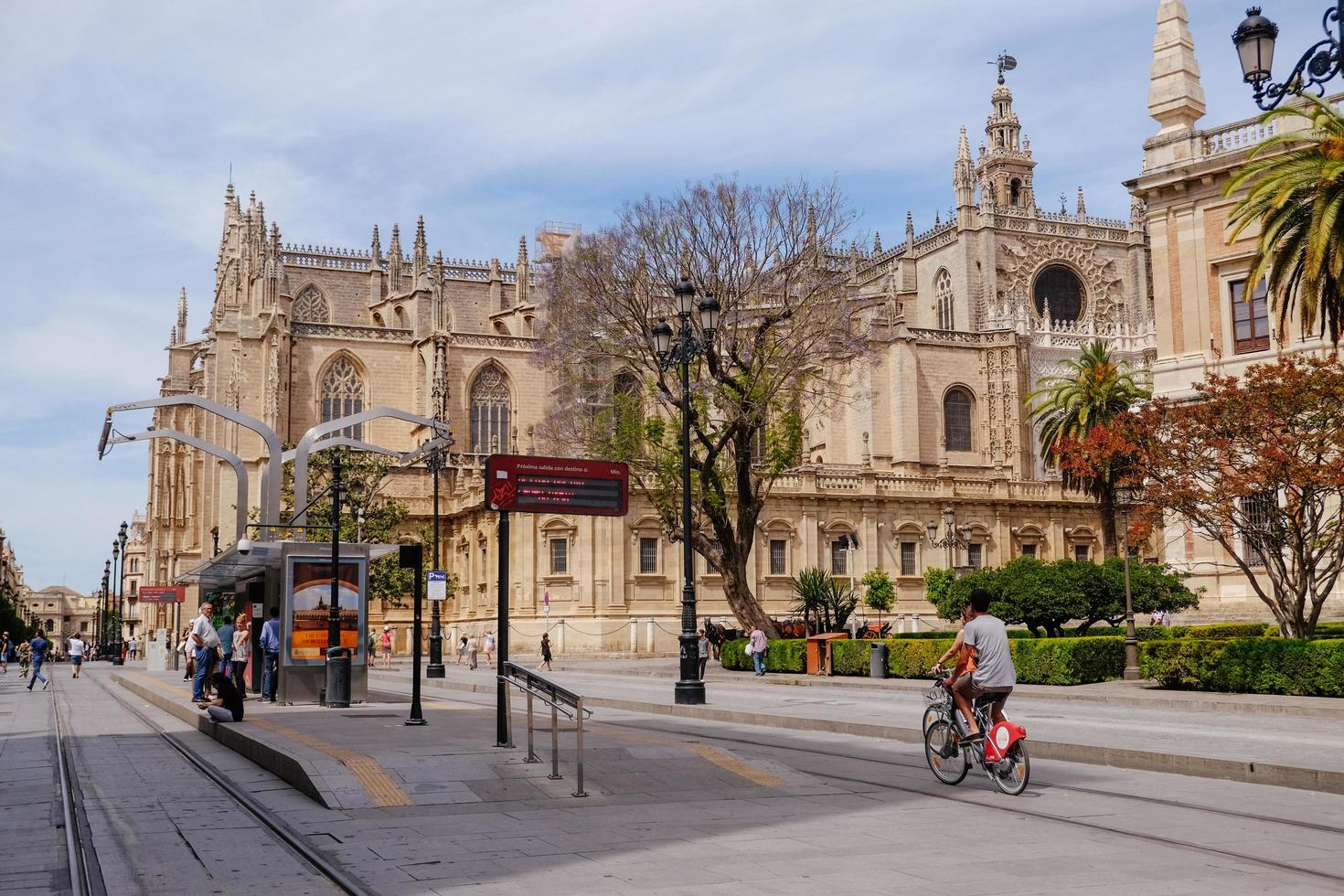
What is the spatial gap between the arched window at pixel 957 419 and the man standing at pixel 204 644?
48.3 metres

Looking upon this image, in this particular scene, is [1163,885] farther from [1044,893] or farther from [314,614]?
[314,614]

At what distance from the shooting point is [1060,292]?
7194 cm

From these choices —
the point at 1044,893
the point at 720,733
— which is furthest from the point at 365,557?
the point at 1044,893

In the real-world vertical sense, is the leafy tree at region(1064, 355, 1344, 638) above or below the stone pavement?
above

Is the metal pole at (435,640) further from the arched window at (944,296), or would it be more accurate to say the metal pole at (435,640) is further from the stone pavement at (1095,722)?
the arched window at (944,296)

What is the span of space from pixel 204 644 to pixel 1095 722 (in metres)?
11.5

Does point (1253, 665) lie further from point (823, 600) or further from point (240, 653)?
point (823, 600)

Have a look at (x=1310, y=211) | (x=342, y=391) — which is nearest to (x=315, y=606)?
(x=1310, y=211)

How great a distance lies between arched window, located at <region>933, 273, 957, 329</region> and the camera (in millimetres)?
71812

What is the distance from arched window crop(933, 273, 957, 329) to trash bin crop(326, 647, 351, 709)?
56645 millimetres

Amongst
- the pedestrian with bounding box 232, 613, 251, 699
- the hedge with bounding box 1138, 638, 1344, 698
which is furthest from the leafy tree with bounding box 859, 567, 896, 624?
the pedestrian with bounding box 232, 613, 251, 699

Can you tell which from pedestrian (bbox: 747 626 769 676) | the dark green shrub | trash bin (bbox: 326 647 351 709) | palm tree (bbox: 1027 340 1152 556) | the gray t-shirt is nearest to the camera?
the gray t-shirt

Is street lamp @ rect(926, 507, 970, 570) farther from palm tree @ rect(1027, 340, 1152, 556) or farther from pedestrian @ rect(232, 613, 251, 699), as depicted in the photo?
pedestrian @ rect(232, 613, 251, 699)

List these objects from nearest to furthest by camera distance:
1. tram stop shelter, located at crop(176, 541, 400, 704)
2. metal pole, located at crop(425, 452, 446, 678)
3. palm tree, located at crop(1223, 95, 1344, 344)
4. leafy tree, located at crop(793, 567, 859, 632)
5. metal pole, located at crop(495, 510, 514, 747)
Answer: metal pole, located at crop(495, 510, 514, 747)
palm tree, located at crop(1223, 95, 1344, 344)
tram stop shelter, located at crop(176, 541, 400, 704)
metal pole, located at crop(425, 452, 446, 678)
leafy tree, located at crop(793, 567, 859, 632)
